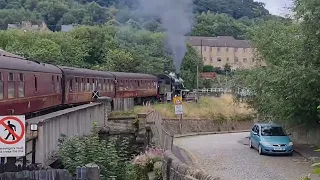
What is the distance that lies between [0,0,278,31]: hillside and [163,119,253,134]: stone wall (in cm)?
9593

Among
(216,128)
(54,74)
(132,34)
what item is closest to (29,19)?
(132,34)

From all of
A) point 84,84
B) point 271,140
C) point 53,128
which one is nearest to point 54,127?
point 53,128

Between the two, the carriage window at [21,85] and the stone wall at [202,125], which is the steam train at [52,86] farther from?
the stone wall at [202,125]

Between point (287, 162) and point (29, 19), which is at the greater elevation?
point (29, 19)

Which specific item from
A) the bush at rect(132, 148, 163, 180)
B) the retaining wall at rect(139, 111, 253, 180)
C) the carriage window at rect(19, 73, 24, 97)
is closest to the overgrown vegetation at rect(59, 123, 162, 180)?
the retaining wall at rect(139, 111, 253, 180)

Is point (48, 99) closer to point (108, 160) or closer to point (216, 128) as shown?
point (108, 160)

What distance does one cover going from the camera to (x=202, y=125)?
40.8m

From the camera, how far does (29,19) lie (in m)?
159

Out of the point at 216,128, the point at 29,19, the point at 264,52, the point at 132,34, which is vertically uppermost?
the point at 29,19

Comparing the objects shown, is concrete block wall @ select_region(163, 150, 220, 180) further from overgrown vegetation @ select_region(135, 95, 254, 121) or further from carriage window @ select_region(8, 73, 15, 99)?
overgrown vegetation @ select_region(135, 95, 254, 121)

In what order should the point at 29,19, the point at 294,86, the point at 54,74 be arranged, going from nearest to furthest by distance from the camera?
1. the point at 294,86
2. the point at 54,74
3. the point at 29,19

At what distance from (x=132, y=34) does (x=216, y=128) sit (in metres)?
49.5

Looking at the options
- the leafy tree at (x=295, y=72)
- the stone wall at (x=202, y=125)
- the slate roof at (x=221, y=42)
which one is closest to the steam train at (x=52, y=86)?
the stone wall at (x=202, y=125)

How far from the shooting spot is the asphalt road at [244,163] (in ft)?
60.4
